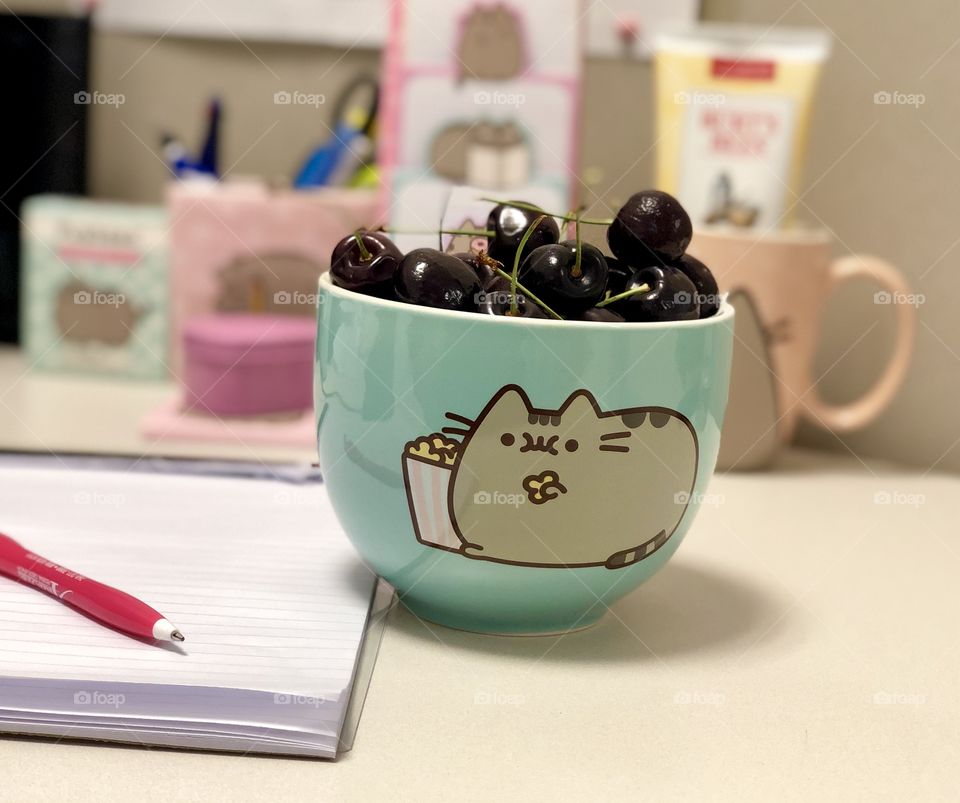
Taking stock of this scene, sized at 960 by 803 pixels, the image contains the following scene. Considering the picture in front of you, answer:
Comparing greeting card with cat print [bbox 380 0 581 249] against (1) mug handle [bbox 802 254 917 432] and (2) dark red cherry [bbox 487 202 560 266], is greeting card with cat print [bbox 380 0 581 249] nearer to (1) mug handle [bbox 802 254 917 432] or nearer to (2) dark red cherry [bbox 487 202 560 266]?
(1) mug handle [bbox 802 254 917 432]

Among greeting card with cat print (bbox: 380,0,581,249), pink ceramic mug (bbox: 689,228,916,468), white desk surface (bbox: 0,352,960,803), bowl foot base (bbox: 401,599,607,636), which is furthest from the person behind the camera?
greeting card with cat print (bbox: 380,0,581,249)

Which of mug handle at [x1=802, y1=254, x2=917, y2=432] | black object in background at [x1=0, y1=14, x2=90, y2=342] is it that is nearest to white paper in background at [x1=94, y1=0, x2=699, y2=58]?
black object in background at [x1=0, y1=14, x2=90, y2=342]

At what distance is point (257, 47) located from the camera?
1048mm

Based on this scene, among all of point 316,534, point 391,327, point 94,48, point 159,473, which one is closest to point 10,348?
point 94,48

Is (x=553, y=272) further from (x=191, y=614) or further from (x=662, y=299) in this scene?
(x=191, y=614)

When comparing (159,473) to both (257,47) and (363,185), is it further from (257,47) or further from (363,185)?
(257,47)

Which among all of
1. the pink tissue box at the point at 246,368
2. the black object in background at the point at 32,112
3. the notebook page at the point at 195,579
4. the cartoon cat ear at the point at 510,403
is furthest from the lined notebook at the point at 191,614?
the black object in background at the point at 32,112

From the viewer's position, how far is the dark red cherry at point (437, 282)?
1.44ft

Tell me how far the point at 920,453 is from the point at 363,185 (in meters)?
0.52

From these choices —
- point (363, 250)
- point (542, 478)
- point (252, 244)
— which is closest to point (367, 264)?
point (363, 250)

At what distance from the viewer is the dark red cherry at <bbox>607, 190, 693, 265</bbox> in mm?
467

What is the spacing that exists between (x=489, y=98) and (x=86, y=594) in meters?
0.60

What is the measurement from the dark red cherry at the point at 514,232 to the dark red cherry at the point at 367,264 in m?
0.05

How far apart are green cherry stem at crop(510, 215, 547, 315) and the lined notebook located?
14cm
